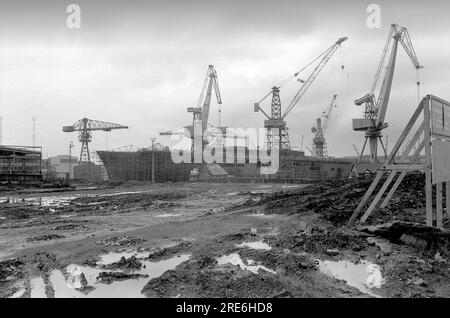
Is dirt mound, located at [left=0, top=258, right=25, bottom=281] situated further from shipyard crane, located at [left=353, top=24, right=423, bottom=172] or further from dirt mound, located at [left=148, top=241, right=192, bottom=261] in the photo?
shipyard crane, located at [left=353, top=24, right=423, bottom=172]

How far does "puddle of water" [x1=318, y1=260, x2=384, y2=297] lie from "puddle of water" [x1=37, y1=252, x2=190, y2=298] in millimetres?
2771

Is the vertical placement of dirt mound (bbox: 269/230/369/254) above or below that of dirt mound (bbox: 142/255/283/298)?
above

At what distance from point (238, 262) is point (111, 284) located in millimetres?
2311

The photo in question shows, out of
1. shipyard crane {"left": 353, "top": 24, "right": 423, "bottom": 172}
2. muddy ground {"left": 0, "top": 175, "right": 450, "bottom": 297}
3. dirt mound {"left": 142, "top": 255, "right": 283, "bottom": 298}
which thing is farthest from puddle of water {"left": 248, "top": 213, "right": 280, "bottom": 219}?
shipyard crane {"left": 353, "top": 24, "right": 423, "bottom": 172}

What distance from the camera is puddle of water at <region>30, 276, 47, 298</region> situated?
17.0 ft

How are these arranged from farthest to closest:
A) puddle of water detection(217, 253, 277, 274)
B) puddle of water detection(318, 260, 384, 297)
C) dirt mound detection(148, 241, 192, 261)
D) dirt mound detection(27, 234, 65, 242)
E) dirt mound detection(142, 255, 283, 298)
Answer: dirt mound detection(27, 234, 65, 242) → dirt mound detection(148, 241, 192, 261) → puddle of water detection(217, 253, 277, 274) → puddle of water detection(318, 260, 384, 297) → dirt mound detection(142, 255, 283, 298)

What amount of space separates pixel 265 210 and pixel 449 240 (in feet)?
28.7

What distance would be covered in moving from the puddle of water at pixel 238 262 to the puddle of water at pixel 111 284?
80 centimetres

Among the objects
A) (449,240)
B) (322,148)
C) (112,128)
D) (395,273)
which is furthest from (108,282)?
(322,148)

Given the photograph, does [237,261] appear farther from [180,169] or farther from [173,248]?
[180,169]

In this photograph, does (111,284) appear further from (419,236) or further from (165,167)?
(165,167)

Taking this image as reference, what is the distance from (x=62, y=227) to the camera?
38.7ft

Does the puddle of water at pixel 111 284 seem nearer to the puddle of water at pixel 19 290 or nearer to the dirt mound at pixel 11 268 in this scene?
the puddle of water at pixel 19 290

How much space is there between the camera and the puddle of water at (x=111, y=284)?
520 centimetres
